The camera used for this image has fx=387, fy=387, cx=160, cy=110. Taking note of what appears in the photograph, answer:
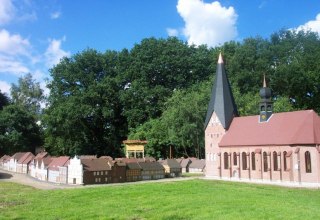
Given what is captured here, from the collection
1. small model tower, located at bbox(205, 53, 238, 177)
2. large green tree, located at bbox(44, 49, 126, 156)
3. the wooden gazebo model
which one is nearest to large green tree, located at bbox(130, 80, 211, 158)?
the wooden gazebo model

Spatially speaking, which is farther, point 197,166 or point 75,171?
point 197,166

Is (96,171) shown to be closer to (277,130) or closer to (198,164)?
(198,164)

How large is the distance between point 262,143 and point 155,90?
34.9 metres

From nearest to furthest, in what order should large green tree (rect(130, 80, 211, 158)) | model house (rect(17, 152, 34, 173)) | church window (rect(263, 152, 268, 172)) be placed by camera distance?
church window (rect(263, 152, 268, 172)) → large green tree (rect(130, 80, 211, 158)) → model house (rect(17, 152, 34, 173))

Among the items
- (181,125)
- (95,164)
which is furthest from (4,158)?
(181,125)

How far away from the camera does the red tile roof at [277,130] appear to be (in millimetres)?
38938

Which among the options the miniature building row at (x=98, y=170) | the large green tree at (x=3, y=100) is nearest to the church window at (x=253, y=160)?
the miniature building row at (x=98, y=170)

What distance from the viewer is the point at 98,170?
5003 cm

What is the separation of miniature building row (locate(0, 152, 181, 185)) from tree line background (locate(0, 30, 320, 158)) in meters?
8.30

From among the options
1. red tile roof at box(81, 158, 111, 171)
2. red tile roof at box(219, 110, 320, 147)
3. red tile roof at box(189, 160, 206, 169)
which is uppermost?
red tile roof at box(219, 110, 320, 147)

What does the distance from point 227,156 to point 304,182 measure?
11358mm

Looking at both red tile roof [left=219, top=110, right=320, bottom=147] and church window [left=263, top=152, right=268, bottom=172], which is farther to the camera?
church window [left=263, top=152, right=268, bottom=172]

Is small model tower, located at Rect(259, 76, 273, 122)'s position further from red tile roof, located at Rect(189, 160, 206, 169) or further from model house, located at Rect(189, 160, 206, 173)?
model house, located at Rect(189, 160, 206, 173)

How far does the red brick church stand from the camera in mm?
38625
